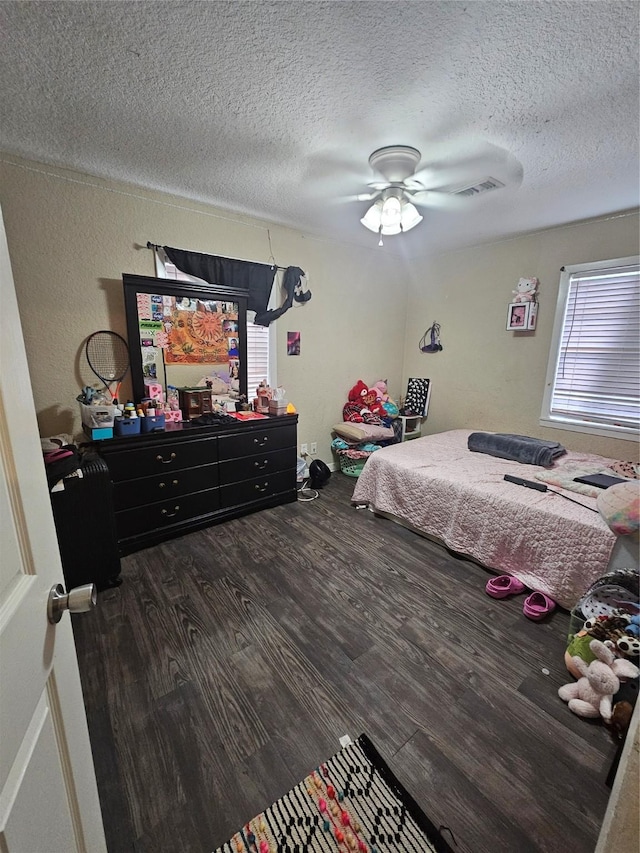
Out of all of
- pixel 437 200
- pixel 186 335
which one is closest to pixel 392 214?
pixel 437 200

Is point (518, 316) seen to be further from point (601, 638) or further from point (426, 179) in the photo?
point (601, 638)

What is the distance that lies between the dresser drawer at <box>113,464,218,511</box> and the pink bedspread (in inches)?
51.6

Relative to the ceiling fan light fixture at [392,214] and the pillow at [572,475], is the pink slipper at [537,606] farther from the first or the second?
the ceiling fan light fixture at [392,214]

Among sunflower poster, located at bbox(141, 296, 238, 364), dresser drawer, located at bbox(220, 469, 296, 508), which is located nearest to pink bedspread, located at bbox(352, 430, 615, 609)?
dresser drawer, located at bbox(220, 469, 296, 508)

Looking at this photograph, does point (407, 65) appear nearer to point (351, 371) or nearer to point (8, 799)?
point (8, 799)

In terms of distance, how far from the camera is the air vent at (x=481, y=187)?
228 centimetres

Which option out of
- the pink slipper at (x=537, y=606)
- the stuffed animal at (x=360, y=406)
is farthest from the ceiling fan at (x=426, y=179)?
the pink slipper at (x=537, y=606)

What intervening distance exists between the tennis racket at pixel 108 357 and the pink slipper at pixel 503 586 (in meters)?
2.76

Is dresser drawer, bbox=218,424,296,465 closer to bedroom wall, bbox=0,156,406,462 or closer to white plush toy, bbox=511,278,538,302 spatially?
bedroom wall, bbox=0,156,406,462

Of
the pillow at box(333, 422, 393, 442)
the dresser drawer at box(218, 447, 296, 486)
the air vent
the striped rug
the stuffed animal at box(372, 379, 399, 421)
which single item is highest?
the air vent

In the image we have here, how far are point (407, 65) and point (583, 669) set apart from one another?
2.55 meters

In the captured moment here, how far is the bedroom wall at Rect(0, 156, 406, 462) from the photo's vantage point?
2.21 m

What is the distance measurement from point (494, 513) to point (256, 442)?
1851mm

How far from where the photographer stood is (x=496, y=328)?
3633 millimetres
